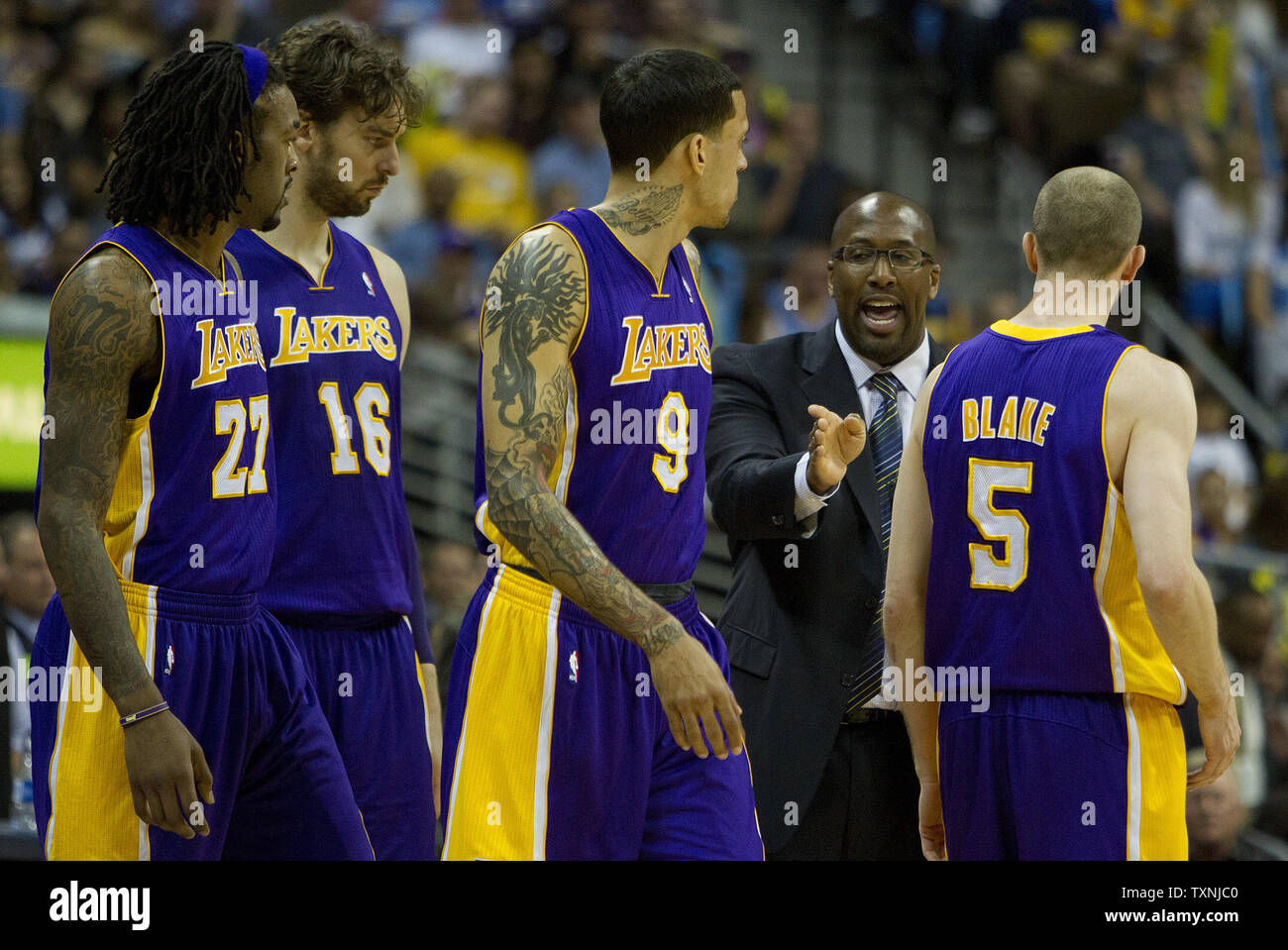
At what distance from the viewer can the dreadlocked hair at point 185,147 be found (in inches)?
131

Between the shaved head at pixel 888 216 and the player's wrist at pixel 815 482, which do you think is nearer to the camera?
the player's wrist at pixel 815 482

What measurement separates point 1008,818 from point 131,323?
211 centimetres

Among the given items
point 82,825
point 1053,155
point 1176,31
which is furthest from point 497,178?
point 82,825

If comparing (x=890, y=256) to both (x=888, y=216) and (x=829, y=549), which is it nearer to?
(x=888, y=216)

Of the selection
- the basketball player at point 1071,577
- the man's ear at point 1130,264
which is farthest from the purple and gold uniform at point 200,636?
the man's ear at point 1130,264

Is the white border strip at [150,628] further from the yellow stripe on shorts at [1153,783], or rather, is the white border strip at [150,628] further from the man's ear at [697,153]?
the yellow stripe on shorts at [1153,783]

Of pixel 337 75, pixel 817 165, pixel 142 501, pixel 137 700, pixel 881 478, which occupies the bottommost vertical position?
pixel 137 700

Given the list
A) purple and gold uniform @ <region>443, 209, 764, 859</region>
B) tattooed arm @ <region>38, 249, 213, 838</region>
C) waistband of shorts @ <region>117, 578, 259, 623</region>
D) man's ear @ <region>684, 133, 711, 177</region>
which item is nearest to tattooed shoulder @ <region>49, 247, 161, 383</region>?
tattooed arm @ <region>38, 249, 213, 838</region>

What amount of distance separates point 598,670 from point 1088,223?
1.46 m

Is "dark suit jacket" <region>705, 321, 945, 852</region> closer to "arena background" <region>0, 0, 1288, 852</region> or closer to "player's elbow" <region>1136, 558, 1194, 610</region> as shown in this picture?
"player's elbow" <region>1136, 558, 1194, 610</region>

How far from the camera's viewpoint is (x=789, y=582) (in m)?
4.19

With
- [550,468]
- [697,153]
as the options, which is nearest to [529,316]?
[550,468]

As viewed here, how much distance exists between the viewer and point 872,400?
14.3 ft
